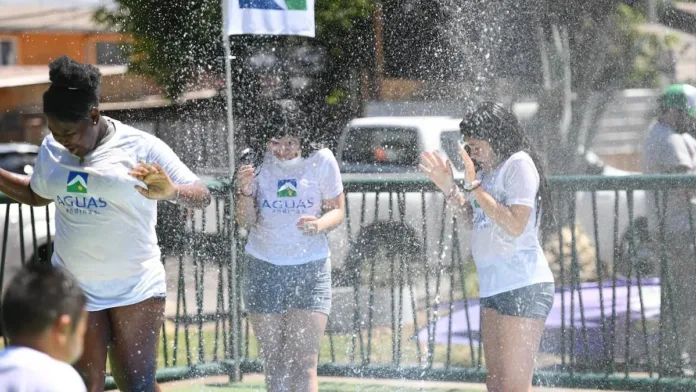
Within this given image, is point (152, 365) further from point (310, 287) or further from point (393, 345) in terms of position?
point (393, 345)

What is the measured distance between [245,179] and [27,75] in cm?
973

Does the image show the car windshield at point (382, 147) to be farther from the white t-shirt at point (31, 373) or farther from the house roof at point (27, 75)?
the white t-shirt at point (31, 373)

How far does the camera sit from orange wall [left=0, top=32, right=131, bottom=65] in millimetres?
14350

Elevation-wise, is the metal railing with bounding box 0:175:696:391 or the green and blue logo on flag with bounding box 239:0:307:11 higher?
the green and blue logo on flag with bounding box 239:0:307:11

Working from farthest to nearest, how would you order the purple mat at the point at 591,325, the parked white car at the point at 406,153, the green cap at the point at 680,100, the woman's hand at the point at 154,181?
the parked white car at the point at 406,153 < the green cap at the point at 680,100 < the purple mat at the point at 591,325 < the woman's hand at the point at 154,181

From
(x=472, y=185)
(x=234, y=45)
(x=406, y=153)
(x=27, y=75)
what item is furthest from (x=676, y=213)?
(x=27, y=75)

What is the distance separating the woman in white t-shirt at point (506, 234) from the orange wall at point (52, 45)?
9170 millimetres

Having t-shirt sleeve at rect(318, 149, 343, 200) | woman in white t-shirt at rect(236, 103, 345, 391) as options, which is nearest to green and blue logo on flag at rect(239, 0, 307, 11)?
woman in white t-shirt at rect(236, 103, 345, 391)

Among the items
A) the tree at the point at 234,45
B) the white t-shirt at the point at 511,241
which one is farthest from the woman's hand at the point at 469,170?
the tree at the point at 234,45

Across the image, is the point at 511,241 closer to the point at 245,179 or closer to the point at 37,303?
the point at 245,179

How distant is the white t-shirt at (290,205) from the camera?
5.49 m

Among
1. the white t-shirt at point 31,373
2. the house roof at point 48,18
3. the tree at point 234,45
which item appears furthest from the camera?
the house roof at point 48,18

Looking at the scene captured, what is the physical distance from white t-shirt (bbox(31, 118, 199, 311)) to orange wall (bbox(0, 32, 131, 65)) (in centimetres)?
912

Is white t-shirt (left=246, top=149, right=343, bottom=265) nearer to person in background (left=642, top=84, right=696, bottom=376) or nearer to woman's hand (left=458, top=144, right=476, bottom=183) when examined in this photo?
woman's hand (left=458, top=144, right=476, bottom=183)
